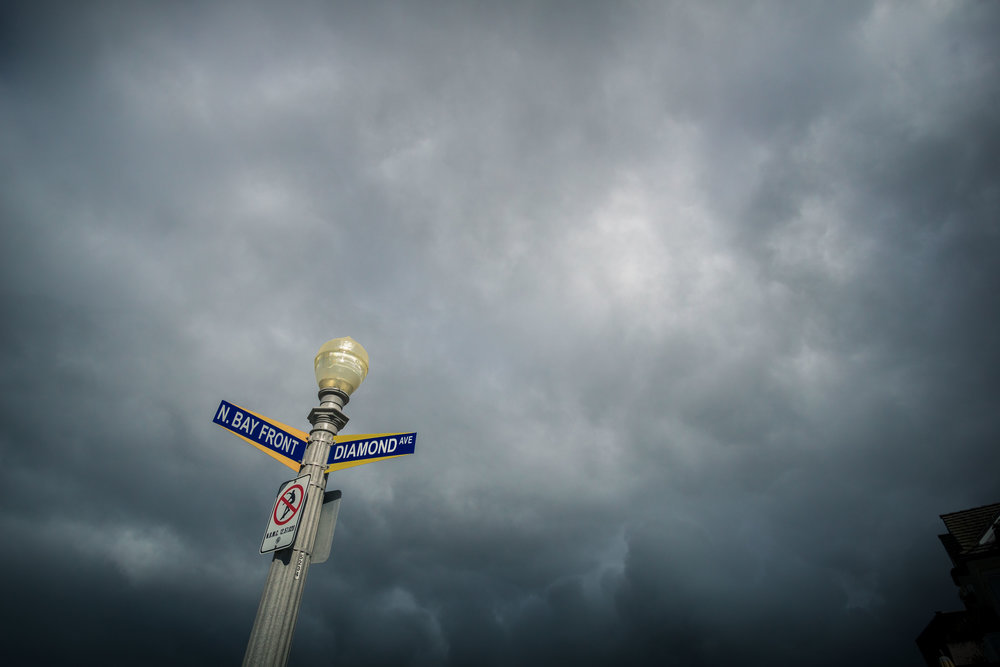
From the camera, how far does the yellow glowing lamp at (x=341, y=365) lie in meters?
6.94

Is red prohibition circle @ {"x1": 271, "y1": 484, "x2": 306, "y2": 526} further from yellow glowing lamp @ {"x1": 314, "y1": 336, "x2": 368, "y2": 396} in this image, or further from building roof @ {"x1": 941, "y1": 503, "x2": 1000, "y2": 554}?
building roof @ {"x1": 941, "y1": 503, "x2": 1000, "y2": 554}

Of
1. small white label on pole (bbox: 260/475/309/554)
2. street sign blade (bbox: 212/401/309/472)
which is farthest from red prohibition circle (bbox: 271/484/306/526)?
street sign blade (bbox: 212/401/309/472)

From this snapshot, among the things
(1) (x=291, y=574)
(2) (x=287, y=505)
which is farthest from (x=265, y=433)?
(1) (x=291, y=574)

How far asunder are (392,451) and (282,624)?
2291mm

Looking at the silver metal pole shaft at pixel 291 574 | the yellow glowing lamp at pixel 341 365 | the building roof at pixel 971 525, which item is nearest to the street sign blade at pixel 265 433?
the silver metal pole shaft at pixel 291 574

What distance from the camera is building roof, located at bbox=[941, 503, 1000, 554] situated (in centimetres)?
2106

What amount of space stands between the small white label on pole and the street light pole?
9cm

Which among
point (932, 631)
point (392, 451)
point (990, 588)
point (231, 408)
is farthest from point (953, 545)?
point (231, 408)

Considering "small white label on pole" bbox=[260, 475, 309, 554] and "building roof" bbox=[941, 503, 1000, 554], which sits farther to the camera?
"building roof" bbox=[941, 503, 1000, 554]

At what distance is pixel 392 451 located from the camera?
6758 mm

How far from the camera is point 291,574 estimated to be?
5.45 m

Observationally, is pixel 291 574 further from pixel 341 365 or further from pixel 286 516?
pixel 341 365

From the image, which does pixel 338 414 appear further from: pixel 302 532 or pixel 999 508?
pixel 999 508

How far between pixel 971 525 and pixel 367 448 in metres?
29.1
